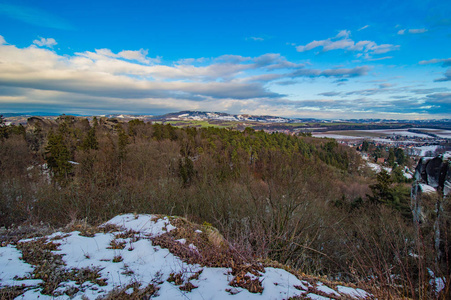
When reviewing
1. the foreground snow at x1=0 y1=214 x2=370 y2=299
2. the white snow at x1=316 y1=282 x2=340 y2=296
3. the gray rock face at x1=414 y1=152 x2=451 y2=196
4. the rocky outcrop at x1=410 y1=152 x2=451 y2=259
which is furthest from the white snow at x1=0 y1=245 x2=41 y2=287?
the gray rock face at x1=414 y1=152 x2=451 y2=196

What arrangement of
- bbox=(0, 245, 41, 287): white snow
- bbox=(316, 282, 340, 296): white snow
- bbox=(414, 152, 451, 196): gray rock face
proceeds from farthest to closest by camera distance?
bbox=(414, 152, 451, 196): gray rock face → bbox=(316, 282, 340, 296): white snow → bbox=(0, 245, 41, 287): white snow

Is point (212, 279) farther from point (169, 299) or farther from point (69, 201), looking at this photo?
point (69, 201)

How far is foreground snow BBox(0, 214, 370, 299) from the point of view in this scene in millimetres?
3385

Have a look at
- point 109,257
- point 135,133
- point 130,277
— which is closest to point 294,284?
point 130,277

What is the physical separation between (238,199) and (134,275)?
1168cm

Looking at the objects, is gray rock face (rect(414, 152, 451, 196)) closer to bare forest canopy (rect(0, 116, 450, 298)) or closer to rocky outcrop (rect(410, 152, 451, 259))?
rocky outcrop (rect(410, 152, 451, 259))

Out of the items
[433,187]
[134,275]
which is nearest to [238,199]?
[433,187]

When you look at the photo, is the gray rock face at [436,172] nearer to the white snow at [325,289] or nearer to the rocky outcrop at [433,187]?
the rocky outcrop at [433,187]

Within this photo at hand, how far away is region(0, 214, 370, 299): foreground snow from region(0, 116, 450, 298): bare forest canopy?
33.6 inches

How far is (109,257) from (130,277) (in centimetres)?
98

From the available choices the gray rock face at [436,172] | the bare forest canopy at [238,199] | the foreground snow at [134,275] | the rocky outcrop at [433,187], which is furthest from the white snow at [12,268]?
the gray rock face at [436,172]

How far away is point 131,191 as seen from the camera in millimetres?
15500

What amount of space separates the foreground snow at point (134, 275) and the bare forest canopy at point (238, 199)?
33.6 inches

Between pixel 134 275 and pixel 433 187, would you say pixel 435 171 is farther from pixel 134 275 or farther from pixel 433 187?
pixel 134 275
